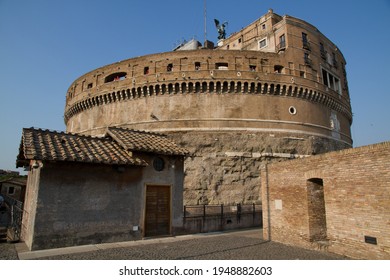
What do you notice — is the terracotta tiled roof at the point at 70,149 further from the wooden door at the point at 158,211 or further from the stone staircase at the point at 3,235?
the stone staircase at the point at 3,235

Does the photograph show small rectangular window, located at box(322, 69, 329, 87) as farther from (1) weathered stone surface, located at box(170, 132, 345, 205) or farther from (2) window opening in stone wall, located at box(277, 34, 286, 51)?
(1) weathered stone surface, located at box(170, 132, 345, 205)

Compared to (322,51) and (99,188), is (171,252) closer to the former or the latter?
(99,188)

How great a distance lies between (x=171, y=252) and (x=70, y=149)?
16.2 feet

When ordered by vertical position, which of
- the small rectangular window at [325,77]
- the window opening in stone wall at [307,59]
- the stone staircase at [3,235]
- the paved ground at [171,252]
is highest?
the window opening in stone wall at [307,59]

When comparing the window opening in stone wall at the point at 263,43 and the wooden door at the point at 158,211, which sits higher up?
the window opening in stone wall at the point at 263,43

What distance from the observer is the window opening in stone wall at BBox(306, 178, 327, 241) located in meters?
8.98

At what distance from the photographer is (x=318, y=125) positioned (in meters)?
25.4

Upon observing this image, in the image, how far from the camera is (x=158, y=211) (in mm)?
10539

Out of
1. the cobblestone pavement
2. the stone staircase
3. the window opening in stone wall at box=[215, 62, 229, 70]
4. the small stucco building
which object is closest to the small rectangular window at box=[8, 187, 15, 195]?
the small stucco building

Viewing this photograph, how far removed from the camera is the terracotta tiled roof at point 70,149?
8266 mm

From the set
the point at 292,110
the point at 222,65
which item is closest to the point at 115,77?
the point at 222,65

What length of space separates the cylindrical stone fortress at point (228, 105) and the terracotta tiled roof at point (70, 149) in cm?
1136

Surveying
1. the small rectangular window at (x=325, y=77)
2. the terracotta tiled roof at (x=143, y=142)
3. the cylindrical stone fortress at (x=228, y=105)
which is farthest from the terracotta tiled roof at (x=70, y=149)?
the small rectangular window at (x=325, y=77)
